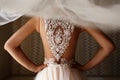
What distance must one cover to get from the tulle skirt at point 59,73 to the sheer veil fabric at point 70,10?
0.20 metres

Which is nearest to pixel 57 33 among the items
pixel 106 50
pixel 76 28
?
pixel 76 28

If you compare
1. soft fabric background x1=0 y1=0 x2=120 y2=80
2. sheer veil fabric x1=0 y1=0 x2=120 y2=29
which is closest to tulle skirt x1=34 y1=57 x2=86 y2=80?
sheer veil fabric x1=0 y1=0 x2=120 y2=29

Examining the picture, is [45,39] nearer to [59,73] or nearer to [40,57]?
[59,73]

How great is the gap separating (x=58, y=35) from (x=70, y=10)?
173 millimetres

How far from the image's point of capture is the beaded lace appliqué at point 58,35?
815 mm

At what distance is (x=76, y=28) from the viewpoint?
2.71 feet

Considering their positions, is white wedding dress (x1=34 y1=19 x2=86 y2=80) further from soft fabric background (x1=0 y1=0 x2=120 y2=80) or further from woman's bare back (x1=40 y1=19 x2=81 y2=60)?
soft fabric background (x1=0 y1=0 x2=120 y2=80)

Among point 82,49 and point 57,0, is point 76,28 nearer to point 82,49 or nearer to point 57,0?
point 57,0

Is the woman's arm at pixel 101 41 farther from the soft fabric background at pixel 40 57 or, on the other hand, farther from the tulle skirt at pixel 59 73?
the soft fabric background at pixel 40 57

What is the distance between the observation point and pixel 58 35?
827 millimetres

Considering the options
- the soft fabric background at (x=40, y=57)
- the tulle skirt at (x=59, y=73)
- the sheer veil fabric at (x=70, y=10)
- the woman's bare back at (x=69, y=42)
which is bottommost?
the soft fabric background at (x=40, y=57)

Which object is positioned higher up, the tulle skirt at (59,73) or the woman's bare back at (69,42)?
the woman's bare back at (69,42)

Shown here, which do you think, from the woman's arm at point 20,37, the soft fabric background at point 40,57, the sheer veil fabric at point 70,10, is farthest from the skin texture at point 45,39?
the soft fabric background at point 40,57

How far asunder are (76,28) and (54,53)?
4.1 inches
